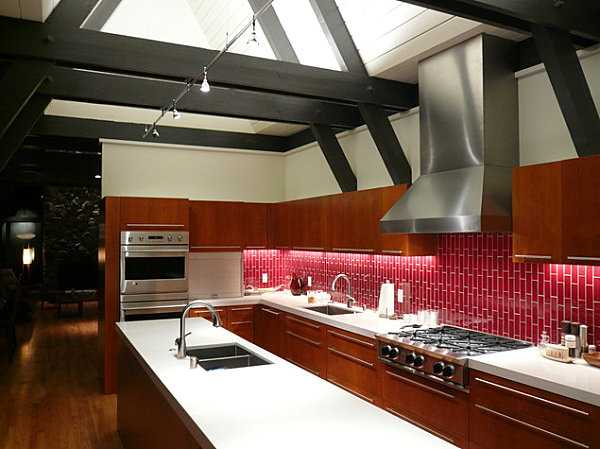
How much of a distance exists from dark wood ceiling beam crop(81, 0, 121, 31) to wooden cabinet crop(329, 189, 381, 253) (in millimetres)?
→ 2967

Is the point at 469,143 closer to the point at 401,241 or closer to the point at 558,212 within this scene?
the point at 558,212

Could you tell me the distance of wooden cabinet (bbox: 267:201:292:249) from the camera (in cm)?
648

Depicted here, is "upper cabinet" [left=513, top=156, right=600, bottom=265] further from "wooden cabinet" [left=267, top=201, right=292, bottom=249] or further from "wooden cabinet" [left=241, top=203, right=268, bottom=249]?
"wooden cabinet" [left=241, top=203, right=268, bottom=249]

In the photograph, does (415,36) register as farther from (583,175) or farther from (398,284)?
(398,284)

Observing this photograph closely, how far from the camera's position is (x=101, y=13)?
5109 mm

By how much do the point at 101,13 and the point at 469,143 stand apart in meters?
3.87

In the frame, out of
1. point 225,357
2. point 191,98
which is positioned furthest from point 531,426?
point 191,98

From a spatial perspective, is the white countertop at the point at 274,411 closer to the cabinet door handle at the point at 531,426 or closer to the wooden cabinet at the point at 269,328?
the cabinet door handle at the point at 531,426

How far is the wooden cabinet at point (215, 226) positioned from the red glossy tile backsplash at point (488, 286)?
5.54ft

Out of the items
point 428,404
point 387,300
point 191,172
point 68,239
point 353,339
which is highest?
point 191,172

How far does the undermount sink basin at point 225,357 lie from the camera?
338cm

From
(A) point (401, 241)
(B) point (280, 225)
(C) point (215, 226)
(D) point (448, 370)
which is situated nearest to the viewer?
(D) point (448, 370)

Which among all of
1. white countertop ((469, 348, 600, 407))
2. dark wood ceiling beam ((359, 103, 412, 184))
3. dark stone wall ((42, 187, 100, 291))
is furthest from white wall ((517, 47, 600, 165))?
dark stone wall ((42, 187, 100, 291))

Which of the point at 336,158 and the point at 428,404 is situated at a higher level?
the point at 336,158
